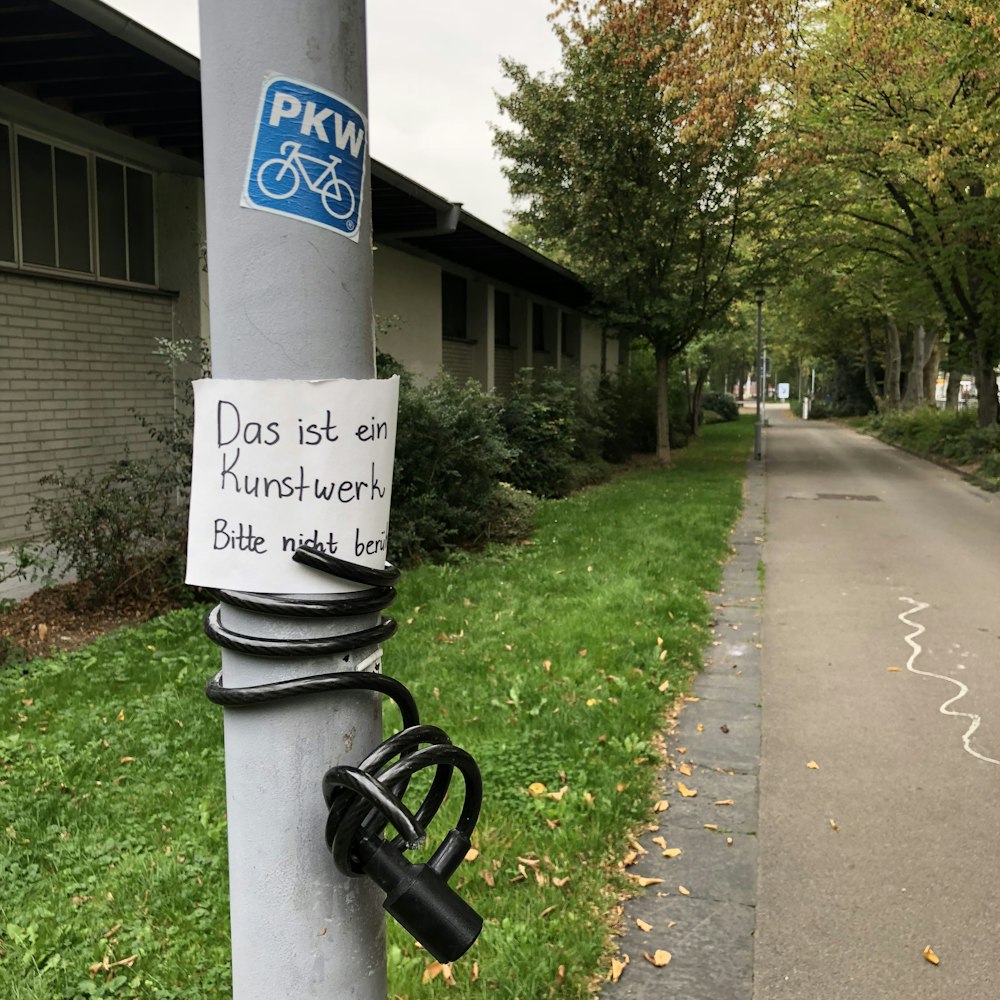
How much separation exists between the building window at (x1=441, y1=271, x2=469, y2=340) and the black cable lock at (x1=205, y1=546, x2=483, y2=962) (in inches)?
656

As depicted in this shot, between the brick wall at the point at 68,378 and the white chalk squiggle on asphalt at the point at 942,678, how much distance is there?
7.15 m

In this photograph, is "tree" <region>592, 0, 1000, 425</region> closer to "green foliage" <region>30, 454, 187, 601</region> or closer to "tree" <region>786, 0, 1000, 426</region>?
"tree" <region>786, 0, 1000, 426</region>

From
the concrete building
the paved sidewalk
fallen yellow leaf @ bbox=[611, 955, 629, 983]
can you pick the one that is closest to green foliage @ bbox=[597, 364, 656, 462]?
the concrete building

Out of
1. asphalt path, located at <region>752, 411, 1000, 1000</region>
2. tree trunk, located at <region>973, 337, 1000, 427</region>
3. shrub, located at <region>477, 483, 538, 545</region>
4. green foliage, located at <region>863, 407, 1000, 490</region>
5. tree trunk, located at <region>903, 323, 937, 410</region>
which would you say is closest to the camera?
asphalt path, located at <region>752, 411, 1000, 1000</region>

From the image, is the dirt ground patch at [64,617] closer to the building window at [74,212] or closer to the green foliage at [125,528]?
the green foliage at [125,528]

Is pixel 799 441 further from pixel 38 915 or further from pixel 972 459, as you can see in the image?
pixel 38 915

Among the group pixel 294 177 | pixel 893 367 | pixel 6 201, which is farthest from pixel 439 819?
pixel 893 367

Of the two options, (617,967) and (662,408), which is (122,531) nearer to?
(617,967)

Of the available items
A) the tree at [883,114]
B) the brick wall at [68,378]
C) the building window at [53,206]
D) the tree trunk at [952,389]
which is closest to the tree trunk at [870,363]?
the tree trunk at [952,389]

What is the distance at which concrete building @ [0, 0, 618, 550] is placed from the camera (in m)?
6.90

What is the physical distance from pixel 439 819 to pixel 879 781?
2.11m

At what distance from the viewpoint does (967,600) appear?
26.2 feet

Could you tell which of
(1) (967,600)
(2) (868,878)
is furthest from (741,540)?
(2) (868,878)

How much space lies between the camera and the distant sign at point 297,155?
114cm
